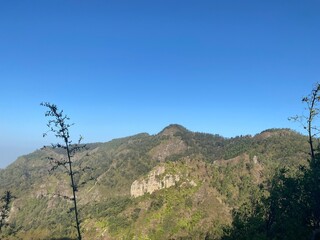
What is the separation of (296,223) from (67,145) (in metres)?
29.8

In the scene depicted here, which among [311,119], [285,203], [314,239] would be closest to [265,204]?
[285,203]

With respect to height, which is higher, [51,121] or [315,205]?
[51,121]

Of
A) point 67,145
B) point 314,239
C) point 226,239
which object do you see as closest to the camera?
point 314,239

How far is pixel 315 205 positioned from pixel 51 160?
34348 mm

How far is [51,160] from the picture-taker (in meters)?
31.8

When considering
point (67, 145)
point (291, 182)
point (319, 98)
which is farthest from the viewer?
point (291, 182)

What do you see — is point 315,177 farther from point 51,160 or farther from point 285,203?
point 51,160

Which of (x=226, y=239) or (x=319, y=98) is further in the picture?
(x=226, y=239)

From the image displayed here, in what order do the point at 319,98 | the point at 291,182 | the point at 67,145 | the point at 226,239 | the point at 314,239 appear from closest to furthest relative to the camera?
the point at 314,239, the point at 67,145, the point at 319,98, the point at 226,239, the point at 291,182

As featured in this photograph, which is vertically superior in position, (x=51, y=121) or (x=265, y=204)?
(x=51, y=121)

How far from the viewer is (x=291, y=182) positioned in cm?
5291

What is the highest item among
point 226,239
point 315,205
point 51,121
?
point 51,121

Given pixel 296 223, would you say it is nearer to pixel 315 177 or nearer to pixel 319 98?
pixel 315 177

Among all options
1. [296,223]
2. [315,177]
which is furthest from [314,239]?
[315,177]
